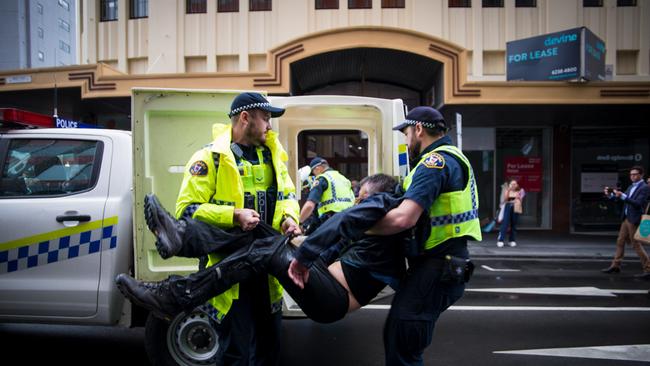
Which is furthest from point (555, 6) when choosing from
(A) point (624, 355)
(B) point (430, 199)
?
(B) point (430, 199)

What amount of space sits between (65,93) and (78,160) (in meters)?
11.8

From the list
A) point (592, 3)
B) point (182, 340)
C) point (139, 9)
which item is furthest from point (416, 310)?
point (139, 9)

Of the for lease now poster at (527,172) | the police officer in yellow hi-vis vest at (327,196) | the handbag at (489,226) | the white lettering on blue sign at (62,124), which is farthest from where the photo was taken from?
the for lease now poster at (527,172)

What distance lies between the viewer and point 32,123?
4125 mm

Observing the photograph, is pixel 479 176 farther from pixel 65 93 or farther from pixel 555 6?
pixel 65 93

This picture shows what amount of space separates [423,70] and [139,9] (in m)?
10.6

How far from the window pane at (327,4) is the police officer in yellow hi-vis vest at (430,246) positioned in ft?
50.1

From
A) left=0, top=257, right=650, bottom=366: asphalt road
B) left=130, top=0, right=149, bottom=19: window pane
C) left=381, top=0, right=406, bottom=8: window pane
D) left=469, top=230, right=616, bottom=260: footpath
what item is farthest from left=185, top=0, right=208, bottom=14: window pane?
left=0, top=257, right=650, bottom=366: asphalt road

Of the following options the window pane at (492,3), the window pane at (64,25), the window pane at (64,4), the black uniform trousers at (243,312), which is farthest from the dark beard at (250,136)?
the window pane at (64,4)

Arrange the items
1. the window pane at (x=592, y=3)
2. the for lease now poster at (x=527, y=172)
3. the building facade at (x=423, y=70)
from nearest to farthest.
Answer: the building facade at (x=423, y=70) → the for lease now poster at (x=527, y=172) → the window pane at (x=592, y=3)

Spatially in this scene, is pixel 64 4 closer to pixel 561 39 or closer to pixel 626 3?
pixel 626 3

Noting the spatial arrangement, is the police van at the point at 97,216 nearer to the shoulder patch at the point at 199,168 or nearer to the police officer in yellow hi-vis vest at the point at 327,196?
the shoulder patch at the point at 199,168

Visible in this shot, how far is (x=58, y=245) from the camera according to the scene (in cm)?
372

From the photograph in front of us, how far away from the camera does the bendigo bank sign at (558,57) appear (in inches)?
510
